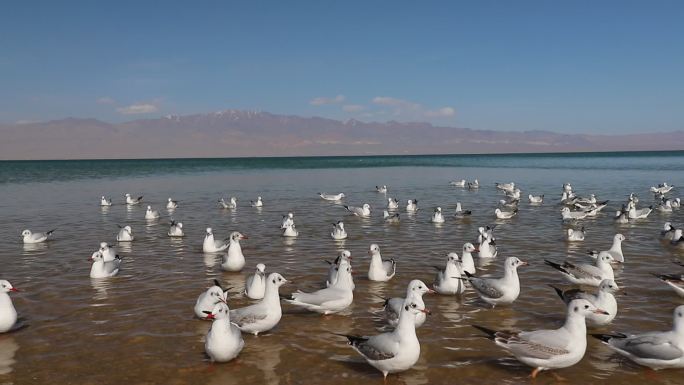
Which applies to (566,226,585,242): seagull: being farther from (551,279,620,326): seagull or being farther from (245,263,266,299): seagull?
(245,263,266,299): seagull

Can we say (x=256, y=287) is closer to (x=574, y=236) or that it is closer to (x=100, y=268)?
(x=100, y=268)

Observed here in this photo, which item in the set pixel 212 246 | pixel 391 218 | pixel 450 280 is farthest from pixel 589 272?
pixel 391 218

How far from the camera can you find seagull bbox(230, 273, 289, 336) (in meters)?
10.1

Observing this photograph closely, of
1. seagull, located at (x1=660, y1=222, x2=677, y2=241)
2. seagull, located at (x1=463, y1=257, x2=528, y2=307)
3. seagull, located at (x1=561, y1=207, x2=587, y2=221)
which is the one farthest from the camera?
seagull, located at (x1=561, y1=207, x2=587, y2=221)

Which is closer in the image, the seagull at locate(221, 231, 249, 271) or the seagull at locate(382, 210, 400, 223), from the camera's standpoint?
the seagull at locate(221, 231, 249, 271)

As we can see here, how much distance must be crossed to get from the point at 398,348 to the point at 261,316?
3.14m

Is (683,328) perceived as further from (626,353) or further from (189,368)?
(189,368)

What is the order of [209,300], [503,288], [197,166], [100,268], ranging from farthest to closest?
→ 1. [197,166]
2. [100,268]
3. [503,288]
4. [209,300]

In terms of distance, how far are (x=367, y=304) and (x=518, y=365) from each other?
4315 mm

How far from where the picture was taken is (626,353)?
8.52 m

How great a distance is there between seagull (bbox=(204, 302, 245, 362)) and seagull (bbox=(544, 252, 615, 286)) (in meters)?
8.58

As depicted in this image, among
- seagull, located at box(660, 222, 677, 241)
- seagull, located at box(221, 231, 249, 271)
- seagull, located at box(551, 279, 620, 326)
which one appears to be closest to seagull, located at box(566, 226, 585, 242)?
Answer: seagull, located at box(660, 222, 677, 241)

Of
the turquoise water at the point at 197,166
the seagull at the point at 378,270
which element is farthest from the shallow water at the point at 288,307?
the turquoise water at the point at 197,166

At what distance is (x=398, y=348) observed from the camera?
8.18m
